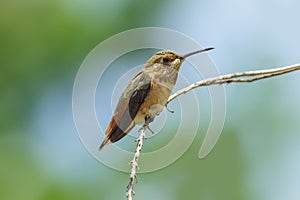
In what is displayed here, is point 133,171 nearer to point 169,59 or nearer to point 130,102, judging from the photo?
point 130,102

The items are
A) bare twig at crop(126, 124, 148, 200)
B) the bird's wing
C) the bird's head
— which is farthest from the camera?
the bird's head

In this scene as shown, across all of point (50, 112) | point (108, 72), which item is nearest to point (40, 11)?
point (50, 112)

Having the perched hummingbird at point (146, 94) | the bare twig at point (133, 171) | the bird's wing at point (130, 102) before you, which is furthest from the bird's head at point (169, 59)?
the bare twig at point (133, 171)

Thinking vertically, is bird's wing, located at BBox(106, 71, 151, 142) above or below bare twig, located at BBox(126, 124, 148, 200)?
above

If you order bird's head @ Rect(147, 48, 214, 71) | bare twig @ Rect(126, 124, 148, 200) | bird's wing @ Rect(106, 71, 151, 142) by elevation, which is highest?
bird's head @ Rect(147, 48, 214, 71)

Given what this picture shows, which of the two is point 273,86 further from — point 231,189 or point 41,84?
point 41,84

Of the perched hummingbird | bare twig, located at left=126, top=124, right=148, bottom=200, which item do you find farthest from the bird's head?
bare twig, located at left=126, top=124, right=148, bottom=200

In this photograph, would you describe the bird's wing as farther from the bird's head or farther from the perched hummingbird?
the bird's head
